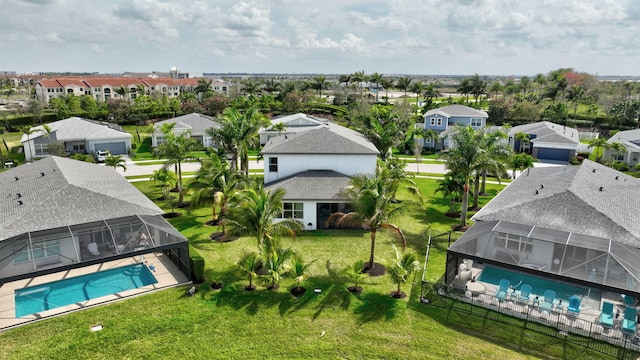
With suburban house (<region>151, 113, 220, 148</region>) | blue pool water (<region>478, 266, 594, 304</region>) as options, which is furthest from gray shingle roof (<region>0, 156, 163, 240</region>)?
suburban house (<region>151, 113, 220, 148</region>)

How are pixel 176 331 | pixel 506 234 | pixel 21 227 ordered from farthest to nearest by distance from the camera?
pixel 506 234
pixel 21 227
pixel 176 331

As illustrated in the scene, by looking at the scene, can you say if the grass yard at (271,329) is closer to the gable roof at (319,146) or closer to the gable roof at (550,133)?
the gable roof at (319,146)

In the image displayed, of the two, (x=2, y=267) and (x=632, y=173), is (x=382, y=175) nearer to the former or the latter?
(x=2, y=267)

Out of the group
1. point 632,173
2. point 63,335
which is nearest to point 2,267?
point 63,335

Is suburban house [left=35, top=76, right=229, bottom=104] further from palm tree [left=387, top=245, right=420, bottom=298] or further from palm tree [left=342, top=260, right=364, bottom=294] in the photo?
palm tree [left=387, top=245, right=420, bottom=298]

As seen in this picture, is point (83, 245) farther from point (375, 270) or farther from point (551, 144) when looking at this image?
point (551, 144)
